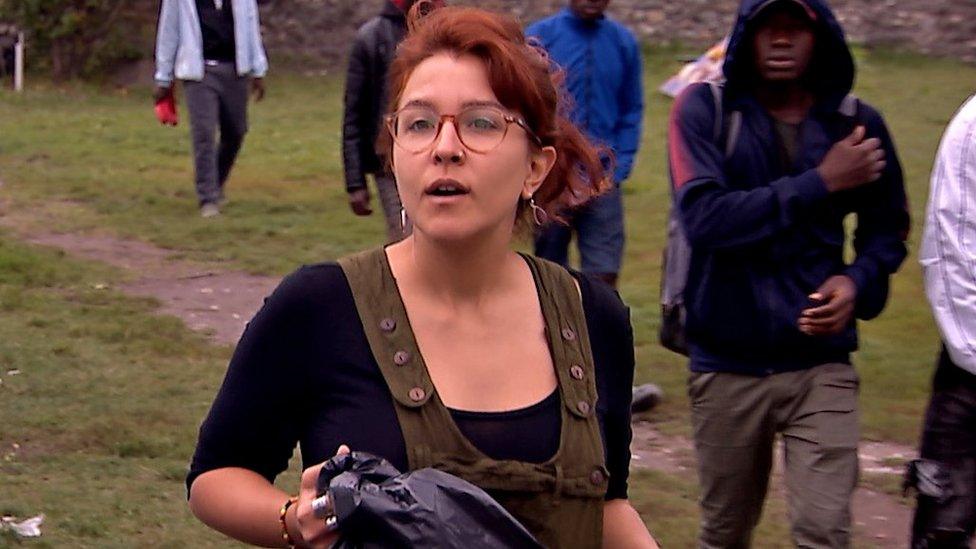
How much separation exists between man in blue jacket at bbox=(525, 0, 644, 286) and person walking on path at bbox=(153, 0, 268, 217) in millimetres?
5055

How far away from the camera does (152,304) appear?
9.99m

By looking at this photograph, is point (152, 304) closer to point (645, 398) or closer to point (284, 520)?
point (645, 398)

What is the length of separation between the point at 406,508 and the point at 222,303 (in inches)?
309

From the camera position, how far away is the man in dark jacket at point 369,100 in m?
8.20

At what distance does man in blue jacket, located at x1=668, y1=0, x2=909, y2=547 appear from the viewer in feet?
15.7

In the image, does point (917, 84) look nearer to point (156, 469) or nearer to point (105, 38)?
point (105, 38)

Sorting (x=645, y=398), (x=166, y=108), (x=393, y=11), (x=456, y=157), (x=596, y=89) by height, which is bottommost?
(x=645, y=398)

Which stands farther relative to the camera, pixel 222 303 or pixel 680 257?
pixel 222 303

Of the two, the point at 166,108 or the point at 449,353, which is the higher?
the point at 449,353

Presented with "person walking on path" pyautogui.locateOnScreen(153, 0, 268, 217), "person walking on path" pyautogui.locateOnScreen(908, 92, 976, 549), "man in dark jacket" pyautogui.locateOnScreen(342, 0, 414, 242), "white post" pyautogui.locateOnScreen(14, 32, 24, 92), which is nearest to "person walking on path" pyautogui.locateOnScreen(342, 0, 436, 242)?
"man in dark jacket" pyautogui.locateOnScreen(342, 0, 414, 242)

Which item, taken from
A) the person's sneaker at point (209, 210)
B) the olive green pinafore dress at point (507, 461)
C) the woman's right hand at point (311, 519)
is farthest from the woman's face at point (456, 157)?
the person's sneaker at point (209, 210)

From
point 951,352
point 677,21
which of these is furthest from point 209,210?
point 677,21

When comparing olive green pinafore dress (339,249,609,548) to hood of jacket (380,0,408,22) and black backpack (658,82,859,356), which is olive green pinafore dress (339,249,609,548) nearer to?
black backpack (658,82,859,356)

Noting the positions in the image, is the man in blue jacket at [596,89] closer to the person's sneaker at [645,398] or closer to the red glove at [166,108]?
the person's sneaker at [645,398]
